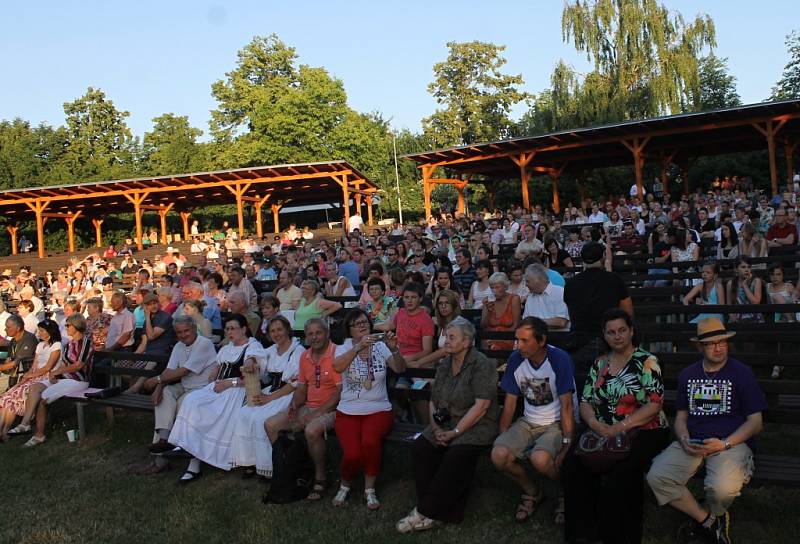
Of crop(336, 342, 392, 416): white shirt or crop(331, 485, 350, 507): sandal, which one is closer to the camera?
crop(331, 485, 350, 507): sandal

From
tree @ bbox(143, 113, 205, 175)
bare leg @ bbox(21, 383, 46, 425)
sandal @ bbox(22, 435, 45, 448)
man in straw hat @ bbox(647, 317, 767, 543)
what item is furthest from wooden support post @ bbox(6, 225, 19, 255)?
man in straw hat @ bbox(647, 317, 767, 543)

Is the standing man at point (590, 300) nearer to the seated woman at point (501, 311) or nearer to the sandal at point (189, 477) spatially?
the seated woman at point (501, 311)

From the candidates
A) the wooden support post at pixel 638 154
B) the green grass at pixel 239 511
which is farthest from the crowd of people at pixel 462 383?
the wooden support post at pixel 638 154

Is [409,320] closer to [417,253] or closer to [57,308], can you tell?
[417,253]

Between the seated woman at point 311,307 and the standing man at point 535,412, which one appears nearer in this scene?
the standing man at point 535,412

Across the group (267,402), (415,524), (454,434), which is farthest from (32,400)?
(454,434)

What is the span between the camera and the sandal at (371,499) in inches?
188

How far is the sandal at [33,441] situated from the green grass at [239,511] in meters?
0.58

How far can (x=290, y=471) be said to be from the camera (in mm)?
5098

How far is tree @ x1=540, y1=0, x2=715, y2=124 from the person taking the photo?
30.6 meters

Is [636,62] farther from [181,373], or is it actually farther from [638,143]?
[181,373]

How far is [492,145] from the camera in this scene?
2256cm

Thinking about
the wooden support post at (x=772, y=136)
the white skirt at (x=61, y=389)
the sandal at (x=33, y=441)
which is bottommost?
the sandal at (x=33, y=441)

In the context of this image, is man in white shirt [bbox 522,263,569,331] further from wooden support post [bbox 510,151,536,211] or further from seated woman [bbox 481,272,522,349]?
wooden support post [bbox 510,151,536,211]
